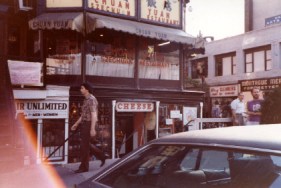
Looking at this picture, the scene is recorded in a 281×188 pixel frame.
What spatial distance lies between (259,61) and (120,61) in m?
20.2

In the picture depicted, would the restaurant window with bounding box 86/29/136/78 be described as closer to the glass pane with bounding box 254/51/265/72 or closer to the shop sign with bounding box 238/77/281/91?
the shop sign with bounding box 238/77/281/91

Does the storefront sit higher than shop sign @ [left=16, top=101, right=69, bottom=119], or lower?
higher

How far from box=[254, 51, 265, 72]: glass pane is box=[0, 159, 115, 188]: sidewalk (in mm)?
24312

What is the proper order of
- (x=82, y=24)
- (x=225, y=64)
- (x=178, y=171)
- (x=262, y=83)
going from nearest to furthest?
(x=178, y=171) < (x=82, y=24) < (x=262, y=83) < (x=225, y=64)

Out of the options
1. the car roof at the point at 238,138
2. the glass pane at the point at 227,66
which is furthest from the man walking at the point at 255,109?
the glass pane at the point at 227,66

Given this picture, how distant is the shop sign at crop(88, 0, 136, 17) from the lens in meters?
12.7

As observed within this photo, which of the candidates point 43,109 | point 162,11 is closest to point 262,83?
point 162,11

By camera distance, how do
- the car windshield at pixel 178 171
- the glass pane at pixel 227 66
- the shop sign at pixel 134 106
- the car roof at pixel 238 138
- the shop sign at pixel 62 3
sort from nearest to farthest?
the car roof at pixel 238 138 → the car windshield at pixel 178 171 → the shop sign at pixel 62 3 → the shop sign at pixel 134 106 → the glass pane at pixel 227 66

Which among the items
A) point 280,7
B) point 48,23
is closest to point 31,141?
point 48,23

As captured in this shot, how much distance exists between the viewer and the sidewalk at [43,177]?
7143 millimetres

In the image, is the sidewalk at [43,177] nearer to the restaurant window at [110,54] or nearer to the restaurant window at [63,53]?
the restaurant window at [63,53]

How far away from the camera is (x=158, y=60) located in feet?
49.0

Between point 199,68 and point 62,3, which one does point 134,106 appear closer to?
point 62,3

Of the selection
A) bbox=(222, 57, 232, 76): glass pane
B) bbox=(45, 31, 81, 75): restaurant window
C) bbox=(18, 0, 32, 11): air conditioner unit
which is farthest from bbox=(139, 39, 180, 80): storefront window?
bbox=(222, 57, 232, 76): glass pane
